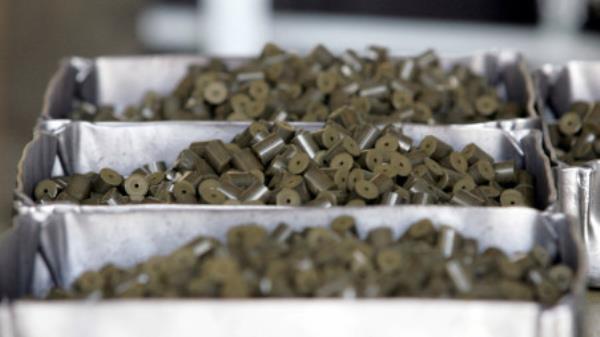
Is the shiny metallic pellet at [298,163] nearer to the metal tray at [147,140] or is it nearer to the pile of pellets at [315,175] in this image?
the pile of pellets at [315,175]

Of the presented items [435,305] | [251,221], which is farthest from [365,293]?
[251,221]

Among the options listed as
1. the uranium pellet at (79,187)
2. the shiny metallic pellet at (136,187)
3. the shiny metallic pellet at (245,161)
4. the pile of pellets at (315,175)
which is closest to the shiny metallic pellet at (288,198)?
the pile of pellets at (315,175)

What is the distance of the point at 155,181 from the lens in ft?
5.22

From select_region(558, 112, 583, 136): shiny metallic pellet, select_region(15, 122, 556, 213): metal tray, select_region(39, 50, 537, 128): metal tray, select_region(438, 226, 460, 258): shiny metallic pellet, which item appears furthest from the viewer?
select_region(39, 50, 537, 128): metal tray

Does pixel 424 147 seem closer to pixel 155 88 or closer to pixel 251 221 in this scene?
pixel 251 221

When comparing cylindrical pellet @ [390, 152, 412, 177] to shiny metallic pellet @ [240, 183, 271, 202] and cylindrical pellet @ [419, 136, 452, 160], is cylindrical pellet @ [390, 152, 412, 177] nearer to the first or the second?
cylindrical pellet @ [419, 136, 452, 160]

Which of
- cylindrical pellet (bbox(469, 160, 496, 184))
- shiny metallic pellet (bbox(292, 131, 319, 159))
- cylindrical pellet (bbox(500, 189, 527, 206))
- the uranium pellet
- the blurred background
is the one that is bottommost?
the blurred background

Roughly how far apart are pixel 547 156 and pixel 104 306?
2.87 feet

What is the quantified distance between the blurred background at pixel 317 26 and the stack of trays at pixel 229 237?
1.93 meters

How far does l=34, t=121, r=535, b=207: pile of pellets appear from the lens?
149cm

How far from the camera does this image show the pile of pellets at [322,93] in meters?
1.86

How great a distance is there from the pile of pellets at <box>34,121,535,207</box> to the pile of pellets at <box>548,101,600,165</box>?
189mm

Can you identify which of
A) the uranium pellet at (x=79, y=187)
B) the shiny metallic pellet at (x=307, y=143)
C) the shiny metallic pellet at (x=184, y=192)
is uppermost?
the shiny metallic pellet at (x=307, y=143)

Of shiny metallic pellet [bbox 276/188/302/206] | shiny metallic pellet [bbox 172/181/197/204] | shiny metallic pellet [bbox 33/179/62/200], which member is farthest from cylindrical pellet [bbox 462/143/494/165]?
shiny metallic pellet [bbox 33/179/62/200]
